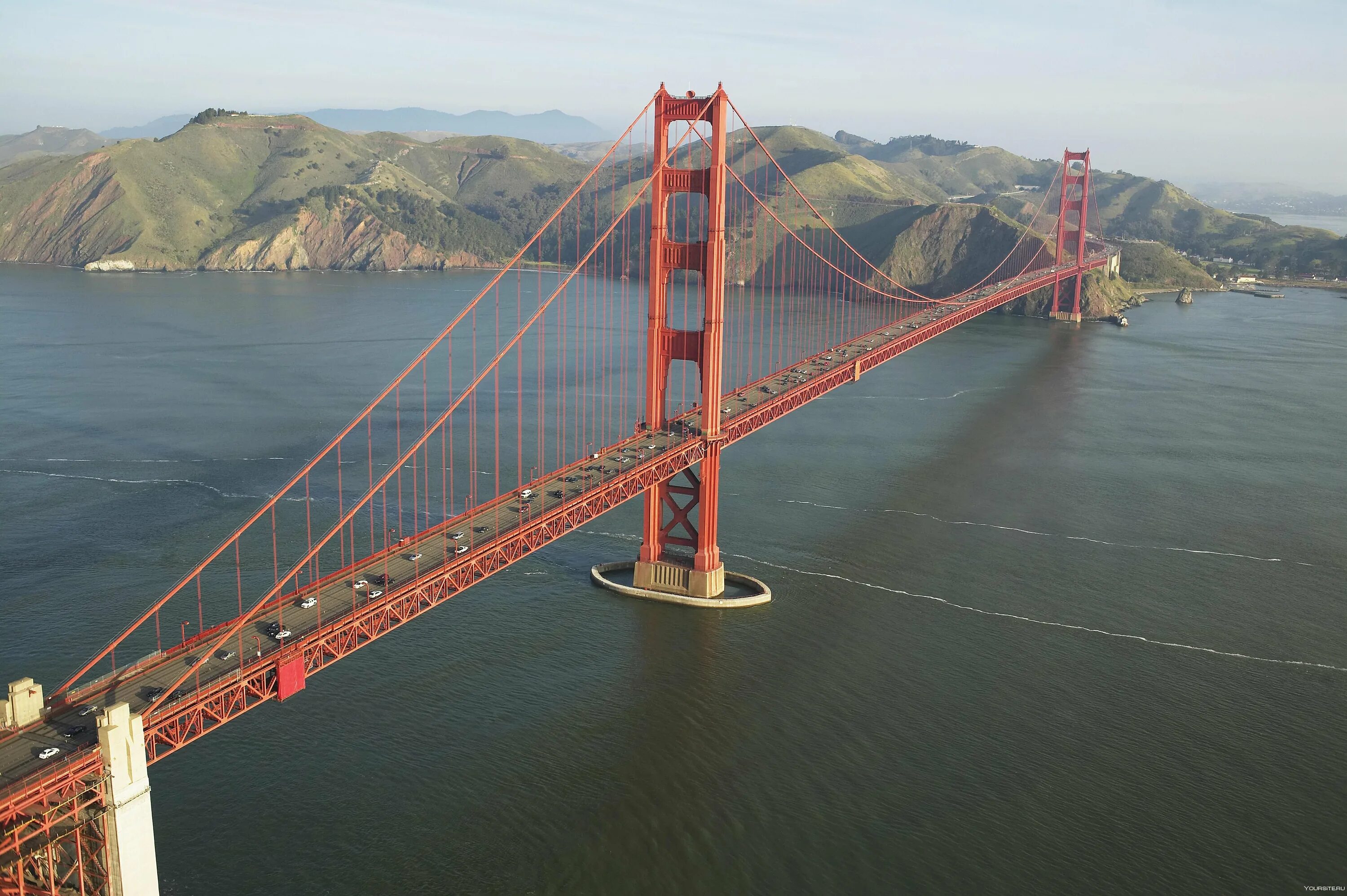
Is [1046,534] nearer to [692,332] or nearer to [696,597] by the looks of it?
[696,597]

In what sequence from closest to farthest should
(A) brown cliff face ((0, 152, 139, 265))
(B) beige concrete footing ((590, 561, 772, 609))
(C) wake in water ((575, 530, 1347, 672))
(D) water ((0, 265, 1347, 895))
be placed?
(D) water ((0, 265, 1347, 895)) < (C) wake in water ((575, 530, 1347, 672)) < (B) beige concrete footing ((590, 561, 772, 609)) < (A) brown cliff face ((0, 152, 139, 265))

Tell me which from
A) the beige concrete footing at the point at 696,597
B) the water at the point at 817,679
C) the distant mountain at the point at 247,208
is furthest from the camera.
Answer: the distant mountain at the point at 247,208

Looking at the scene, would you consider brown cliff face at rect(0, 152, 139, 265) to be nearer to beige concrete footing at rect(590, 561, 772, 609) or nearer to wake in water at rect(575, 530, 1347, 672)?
beige concrete footing at rect(590, 561, 772, 609)

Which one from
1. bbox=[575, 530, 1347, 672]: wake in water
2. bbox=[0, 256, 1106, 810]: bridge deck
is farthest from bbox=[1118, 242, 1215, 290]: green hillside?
bbox=[575, 530, 1347, 672]: wake in water

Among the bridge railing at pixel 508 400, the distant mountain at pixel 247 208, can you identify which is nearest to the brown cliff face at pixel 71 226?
the distant mountain at pixel 247 208

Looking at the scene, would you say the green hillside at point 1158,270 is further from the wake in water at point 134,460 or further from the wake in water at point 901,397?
the wake in water at point 134,460
